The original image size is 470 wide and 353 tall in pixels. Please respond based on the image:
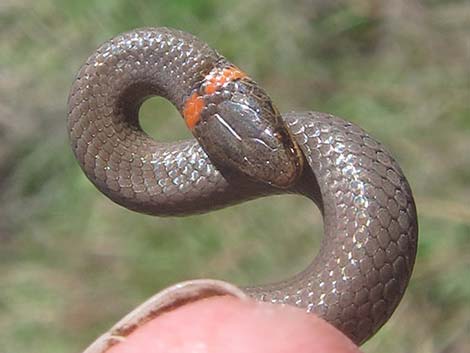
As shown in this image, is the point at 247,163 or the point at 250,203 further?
the point at 250,203

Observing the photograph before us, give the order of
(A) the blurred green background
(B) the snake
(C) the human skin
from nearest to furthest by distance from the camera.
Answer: (C) the human skin, (B) the snake, (A) the blurred green background

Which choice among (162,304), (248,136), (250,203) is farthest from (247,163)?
(250,203)

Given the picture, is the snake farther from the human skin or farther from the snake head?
the human skin

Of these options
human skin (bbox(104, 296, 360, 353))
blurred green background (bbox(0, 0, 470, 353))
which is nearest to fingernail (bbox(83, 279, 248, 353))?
human skin (bbox(104, 296, 360, 353))

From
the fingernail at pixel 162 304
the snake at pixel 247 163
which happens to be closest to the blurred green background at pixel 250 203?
the snake at pixel 247 163

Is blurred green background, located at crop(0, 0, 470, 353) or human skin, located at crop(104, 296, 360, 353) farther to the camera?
blurred green background, located at crop(0, 0, 470, 353)

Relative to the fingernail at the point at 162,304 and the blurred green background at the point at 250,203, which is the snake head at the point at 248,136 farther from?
the blurred green background at the point at 250,203

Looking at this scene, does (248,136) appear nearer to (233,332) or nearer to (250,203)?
(233,332)
